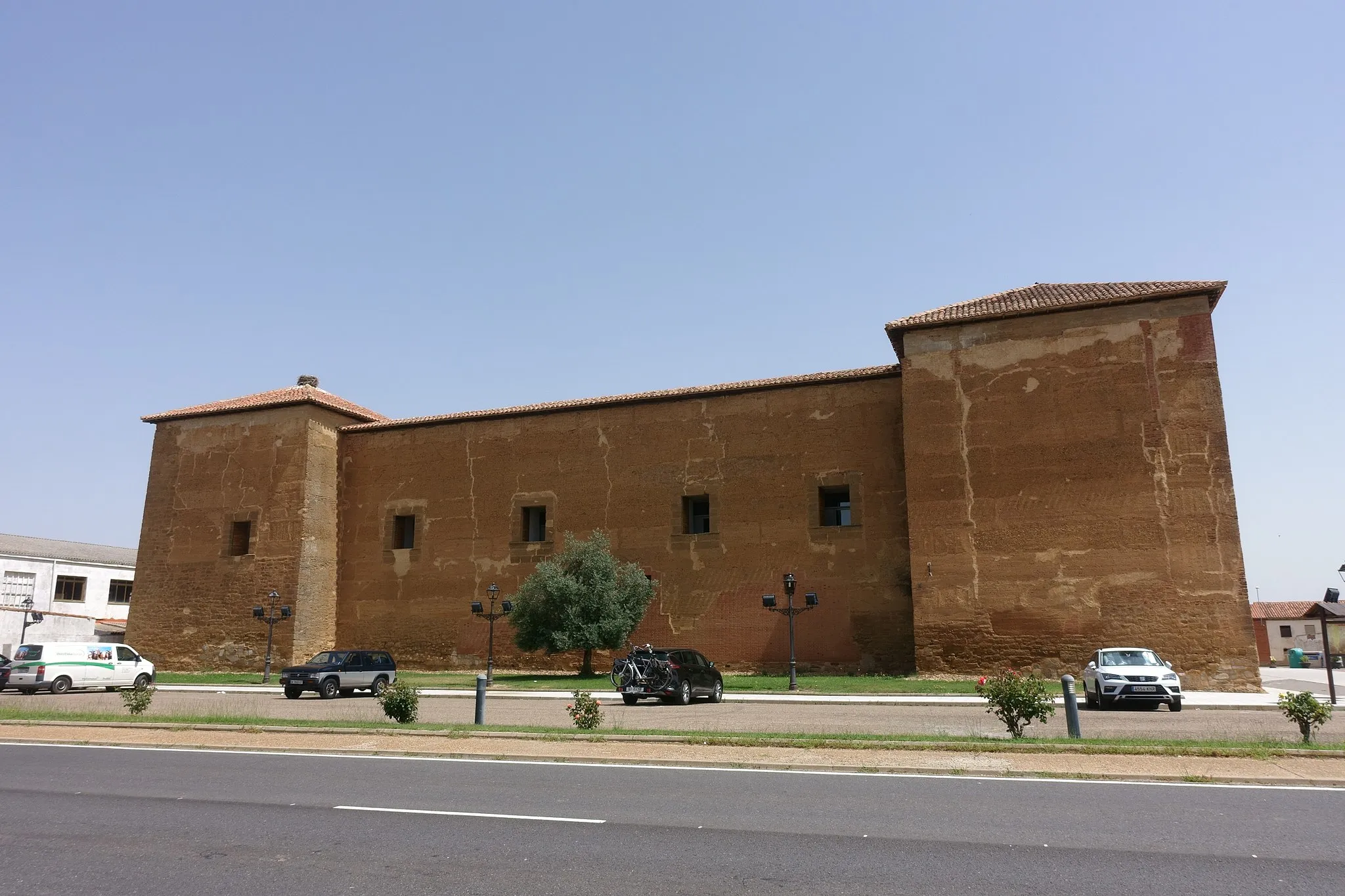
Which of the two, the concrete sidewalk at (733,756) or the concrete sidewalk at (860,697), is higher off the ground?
the concrete sidewalk at (733,756)

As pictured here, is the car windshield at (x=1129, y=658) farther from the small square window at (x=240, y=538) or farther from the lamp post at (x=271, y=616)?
the small square window at (x=240, y=538)

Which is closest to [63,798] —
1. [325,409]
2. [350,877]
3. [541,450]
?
[350,877]

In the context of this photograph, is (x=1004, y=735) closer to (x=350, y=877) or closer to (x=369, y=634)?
(x=350, y=877)

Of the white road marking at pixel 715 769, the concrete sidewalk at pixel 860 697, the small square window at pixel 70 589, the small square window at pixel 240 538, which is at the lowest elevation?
the concrete sidewalk at pixel 860 697

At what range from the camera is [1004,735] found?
1172 cm

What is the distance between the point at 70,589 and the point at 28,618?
5544mm

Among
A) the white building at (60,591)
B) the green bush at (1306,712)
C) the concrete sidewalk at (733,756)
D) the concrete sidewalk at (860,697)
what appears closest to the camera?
the concrete sidewalk at (733,756)

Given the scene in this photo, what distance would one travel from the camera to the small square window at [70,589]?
161ft

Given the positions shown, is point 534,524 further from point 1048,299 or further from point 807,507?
point 1048,299

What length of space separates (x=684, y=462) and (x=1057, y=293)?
40.7 feet

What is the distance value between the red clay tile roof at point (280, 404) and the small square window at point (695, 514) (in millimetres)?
14607

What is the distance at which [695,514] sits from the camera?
30.2 meters

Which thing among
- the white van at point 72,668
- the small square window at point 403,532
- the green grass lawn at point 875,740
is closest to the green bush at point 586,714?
the green grass lawn at point 875,740

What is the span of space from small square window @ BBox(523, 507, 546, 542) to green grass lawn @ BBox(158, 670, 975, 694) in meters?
4.74
